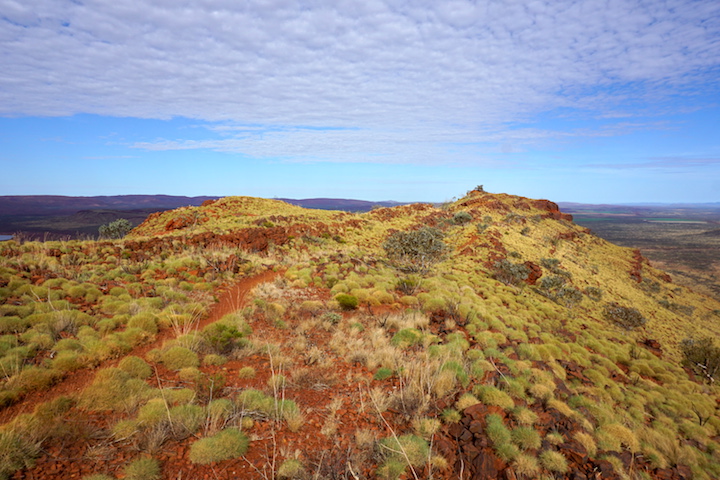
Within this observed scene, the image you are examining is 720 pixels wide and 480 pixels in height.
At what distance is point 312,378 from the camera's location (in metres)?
6.67

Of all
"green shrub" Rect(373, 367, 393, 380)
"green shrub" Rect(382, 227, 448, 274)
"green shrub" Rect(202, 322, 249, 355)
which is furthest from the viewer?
"green shrub" Rect(382, 227, 448, 274)

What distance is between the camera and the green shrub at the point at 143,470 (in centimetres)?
374

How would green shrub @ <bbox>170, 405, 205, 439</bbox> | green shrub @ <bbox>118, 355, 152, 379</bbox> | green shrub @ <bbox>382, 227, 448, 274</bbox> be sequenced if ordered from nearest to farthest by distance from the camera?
1. green shrub @ <bbox>170, 405, 205, 439</bbox>
2. green shrub @ <bbox>118, 355, 152, 379</bbox>
3. green shrub @ <bbox>382, 227, 448, 274</bbox>

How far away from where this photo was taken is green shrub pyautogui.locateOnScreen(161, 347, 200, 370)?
20.8 ft

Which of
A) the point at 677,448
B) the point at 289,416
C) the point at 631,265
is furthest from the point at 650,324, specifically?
the point at 289,416

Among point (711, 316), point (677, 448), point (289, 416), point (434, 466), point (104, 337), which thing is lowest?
point (711, 316)

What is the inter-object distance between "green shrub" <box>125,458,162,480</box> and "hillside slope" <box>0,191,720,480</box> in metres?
0.02

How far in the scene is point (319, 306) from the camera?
10906mm

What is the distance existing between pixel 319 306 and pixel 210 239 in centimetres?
1102

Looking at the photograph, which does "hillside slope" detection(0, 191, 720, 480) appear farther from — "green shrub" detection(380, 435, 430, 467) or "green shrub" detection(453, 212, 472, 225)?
"green shrub" detection(453, 212, 472, 225)

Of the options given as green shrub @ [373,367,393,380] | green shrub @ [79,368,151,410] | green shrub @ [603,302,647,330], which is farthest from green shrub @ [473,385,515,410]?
green shrub @ [603,302,647,330]

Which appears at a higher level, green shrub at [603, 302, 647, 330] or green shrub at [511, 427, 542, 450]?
green shrub at [511, 427, 542, 450]

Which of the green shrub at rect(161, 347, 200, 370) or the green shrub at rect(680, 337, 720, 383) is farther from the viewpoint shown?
the green shrub at rect(680, 337, 720, 383)

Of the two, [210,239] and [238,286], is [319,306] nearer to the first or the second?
[238,286]
